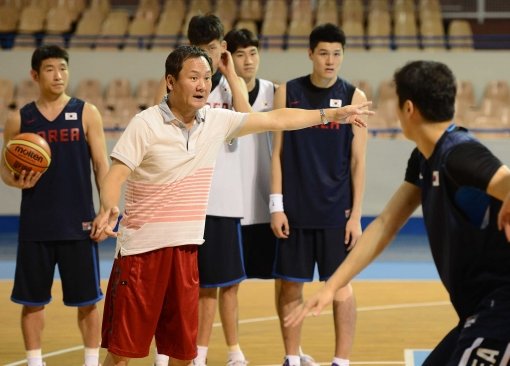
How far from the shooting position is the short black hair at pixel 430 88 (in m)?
3.65

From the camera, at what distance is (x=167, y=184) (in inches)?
208

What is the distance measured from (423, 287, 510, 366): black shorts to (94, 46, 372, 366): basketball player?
68.4 inches

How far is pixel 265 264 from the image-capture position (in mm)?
7008

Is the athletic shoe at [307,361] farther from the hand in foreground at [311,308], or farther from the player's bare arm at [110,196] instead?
the hand in foreground at [311,308]

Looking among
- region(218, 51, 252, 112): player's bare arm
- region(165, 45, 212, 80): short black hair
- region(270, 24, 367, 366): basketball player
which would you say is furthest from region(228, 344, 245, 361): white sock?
region(165, 45, 212, 80): short black hair

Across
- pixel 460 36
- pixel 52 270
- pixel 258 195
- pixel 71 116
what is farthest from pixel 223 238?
pixel 460 36

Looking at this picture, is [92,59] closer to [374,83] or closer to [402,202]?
→ [374,83]

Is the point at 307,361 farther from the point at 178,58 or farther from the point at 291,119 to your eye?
the point at 178,58

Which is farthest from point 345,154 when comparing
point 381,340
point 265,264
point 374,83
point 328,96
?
point 374,83

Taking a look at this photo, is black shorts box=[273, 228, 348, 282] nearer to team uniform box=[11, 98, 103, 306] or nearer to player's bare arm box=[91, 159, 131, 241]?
team uniform box=[11, 98, 103, 306]

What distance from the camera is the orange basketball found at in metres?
6.20

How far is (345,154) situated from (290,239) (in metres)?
0.66

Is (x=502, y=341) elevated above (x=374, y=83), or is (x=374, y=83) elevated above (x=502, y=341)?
(x=374, y=83)

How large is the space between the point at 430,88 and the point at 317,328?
15.7 ft
